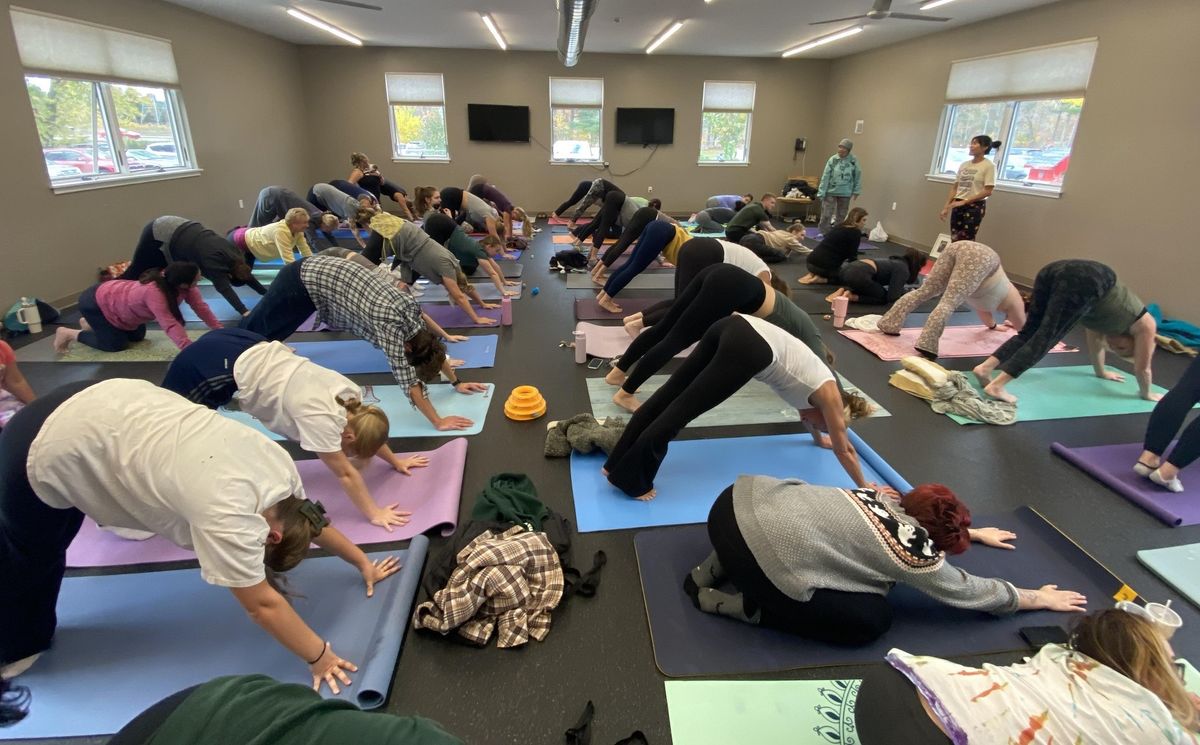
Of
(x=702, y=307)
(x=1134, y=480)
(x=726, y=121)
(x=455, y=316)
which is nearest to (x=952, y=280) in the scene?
(x=1134, y=480)

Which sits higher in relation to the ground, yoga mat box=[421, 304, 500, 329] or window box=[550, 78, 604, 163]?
window box=[550, 78, 604, 163]

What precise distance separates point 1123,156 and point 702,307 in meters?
5.40

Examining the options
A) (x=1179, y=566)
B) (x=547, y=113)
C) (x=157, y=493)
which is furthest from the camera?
(x=547, y=113)

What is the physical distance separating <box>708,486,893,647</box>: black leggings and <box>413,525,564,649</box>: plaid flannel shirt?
2.16 ft

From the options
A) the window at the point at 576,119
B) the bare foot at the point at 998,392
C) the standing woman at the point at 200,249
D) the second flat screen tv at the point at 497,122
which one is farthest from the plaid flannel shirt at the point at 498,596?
the window at the point at 576,119

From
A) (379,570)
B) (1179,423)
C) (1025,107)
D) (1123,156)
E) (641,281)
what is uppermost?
(1025,107)

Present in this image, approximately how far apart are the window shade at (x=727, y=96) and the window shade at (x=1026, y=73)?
4101 millimetres

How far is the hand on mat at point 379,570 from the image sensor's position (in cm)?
211

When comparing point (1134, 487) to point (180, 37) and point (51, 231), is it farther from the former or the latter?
point (180, 37)

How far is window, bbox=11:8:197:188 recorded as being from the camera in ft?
17.7

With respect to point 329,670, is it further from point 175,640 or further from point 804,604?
point 804,604

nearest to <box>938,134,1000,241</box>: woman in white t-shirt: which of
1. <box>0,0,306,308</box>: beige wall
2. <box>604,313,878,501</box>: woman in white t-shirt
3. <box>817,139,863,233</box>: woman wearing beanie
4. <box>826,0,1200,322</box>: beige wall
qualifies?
<box>826,0,1200,322</box>: beige wall

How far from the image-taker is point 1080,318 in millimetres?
3635

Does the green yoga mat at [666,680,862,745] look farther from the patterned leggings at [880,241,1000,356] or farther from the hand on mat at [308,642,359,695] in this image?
the patterned leggings at [880,241,1000,356]
